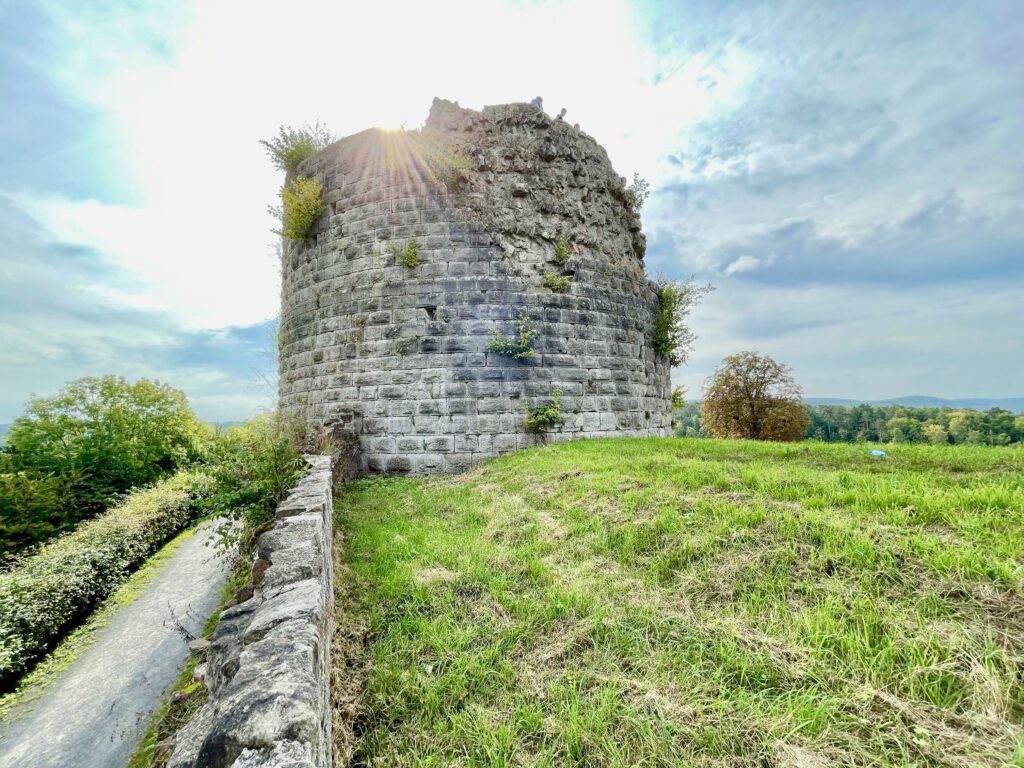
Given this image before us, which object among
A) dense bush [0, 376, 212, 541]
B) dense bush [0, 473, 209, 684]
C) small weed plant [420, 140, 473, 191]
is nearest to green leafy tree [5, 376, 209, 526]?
dense bush [0, 376, 212, 541]

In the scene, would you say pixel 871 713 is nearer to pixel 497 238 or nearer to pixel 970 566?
pixel 970 566

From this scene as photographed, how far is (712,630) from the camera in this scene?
93.4 inches

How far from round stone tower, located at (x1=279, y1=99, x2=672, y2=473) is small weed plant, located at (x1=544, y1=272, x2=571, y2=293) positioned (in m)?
0.03

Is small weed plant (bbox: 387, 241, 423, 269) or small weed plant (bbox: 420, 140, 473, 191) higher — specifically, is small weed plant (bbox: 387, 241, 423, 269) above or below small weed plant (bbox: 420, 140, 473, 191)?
below

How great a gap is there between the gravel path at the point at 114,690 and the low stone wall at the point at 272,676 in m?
1.14

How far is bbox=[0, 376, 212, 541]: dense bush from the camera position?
317 inches

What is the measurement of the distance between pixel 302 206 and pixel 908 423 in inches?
1475

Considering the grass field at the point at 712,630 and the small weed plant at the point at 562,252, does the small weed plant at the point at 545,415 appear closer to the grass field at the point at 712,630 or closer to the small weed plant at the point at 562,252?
the small weed plant at the point at 562,252

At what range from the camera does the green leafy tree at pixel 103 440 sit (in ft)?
31.9

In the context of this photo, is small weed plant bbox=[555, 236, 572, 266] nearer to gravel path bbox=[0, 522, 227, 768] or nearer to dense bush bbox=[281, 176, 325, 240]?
dense bush bbox=[281, 176, 325, 240]

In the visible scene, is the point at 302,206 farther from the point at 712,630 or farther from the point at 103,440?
the point at 712,630

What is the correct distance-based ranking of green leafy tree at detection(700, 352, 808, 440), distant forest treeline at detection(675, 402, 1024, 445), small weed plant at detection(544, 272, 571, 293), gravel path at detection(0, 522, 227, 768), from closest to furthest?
gravel path at detection(0, 522, 227, 768) → small weed plant at detection(544, 272, 571, 293) → green leafy tree at detection(700, 352, 808, 440) → distant forest treeline at detection(675, 402, 1024, 445)

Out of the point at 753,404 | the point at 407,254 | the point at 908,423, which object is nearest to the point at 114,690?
the point at 407,254

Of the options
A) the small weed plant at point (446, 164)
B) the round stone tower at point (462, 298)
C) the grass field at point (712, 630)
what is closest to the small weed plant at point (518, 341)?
the round stone tower at point (462, 298)
